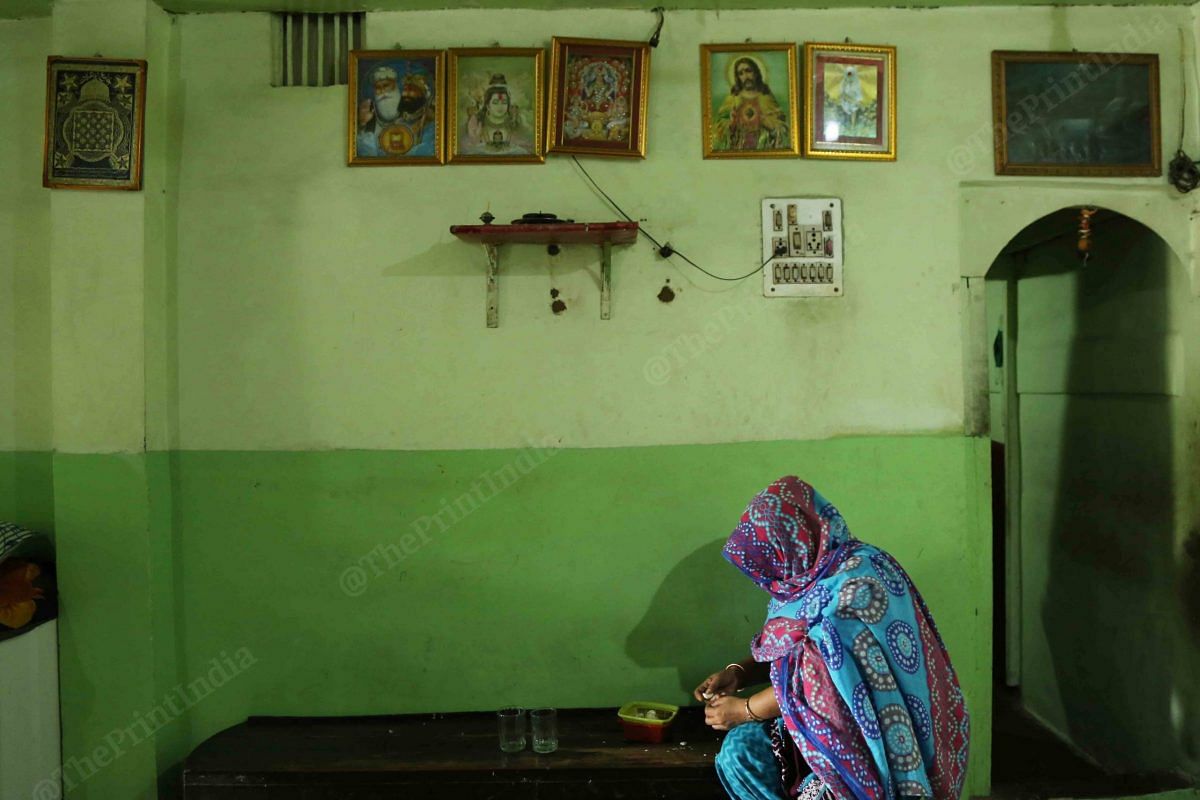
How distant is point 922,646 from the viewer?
2041 mm

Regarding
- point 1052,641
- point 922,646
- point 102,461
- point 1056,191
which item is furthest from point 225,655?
point 1052,641

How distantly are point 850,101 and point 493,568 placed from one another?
6.92 ft

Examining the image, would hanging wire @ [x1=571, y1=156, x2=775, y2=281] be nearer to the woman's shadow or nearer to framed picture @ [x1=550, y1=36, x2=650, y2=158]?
framed picture @ [x1=550, y1=36, x2=650, y2=158]

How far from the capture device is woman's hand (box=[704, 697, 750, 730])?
231cm

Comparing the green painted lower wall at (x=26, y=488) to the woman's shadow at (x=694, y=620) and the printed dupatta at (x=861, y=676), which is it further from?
the printed dupatta at (x=861, y=676)

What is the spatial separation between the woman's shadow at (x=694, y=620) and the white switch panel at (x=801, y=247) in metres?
0.97

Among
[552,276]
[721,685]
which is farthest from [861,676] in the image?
[552,276]

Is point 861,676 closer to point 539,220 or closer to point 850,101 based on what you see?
point 539,220

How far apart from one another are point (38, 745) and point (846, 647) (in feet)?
8.61

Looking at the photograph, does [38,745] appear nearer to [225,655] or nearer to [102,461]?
[225,655]

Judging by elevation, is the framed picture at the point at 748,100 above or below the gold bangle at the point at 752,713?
above

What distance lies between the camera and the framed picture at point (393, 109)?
290cm

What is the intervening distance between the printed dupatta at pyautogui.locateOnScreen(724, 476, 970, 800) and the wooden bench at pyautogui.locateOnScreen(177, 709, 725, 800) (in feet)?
2.02

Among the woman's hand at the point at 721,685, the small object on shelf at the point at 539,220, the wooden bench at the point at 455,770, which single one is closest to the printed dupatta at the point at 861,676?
the woman's hand at the point at 721,685
